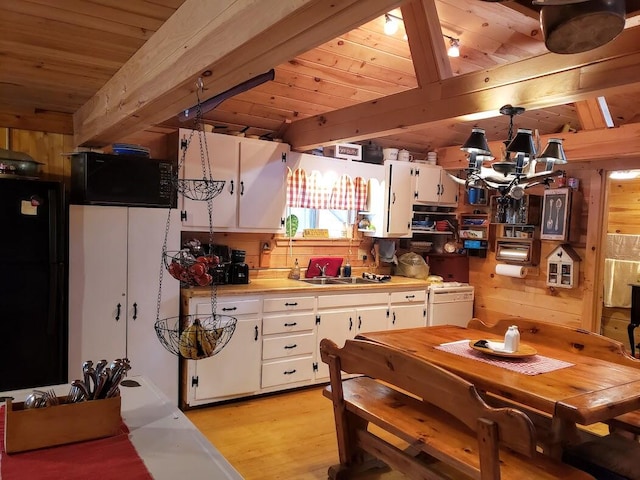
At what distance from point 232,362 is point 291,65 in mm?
2386

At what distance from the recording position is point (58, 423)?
1.39 m

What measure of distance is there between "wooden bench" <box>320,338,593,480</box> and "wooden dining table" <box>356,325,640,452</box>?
0.22 metres

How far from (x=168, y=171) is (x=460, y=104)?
2.04m

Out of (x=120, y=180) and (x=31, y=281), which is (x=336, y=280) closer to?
(x=120, y=180)

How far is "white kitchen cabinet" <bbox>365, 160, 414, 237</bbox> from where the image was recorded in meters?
4.93

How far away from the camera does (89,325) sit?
3.30 metres

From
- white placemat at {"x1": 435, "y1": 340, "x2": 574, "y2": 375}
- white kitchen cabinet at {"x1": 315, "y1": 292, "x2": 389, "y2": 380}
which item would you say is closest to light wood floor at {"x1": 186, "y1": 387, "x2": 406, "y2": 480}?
white kitchen cabinet at {"x1": 315, "y1": 292, "x2": 389, "y2": 380}

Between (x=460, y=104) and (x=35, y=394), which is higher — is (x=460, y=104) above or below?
above

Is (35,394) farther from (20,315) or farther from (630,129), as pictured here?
(630,129)

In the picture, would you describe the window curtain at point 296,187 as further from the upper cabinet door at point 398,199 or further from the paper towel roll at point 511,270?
the paper towel roll at point 511,270

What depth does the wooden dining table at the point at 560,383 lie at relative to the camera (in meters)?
1.93

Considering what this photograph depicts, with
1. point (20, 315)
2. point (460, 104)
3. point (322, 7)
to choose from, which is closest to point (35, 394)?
point (322, 7)

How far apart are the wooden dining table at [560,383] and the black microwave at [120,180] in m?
1.94

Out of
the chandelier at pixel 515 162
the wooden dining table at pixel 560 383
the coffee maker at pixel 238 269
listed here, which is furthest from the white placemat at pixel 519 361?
the coffee maker at pixel 238 269
